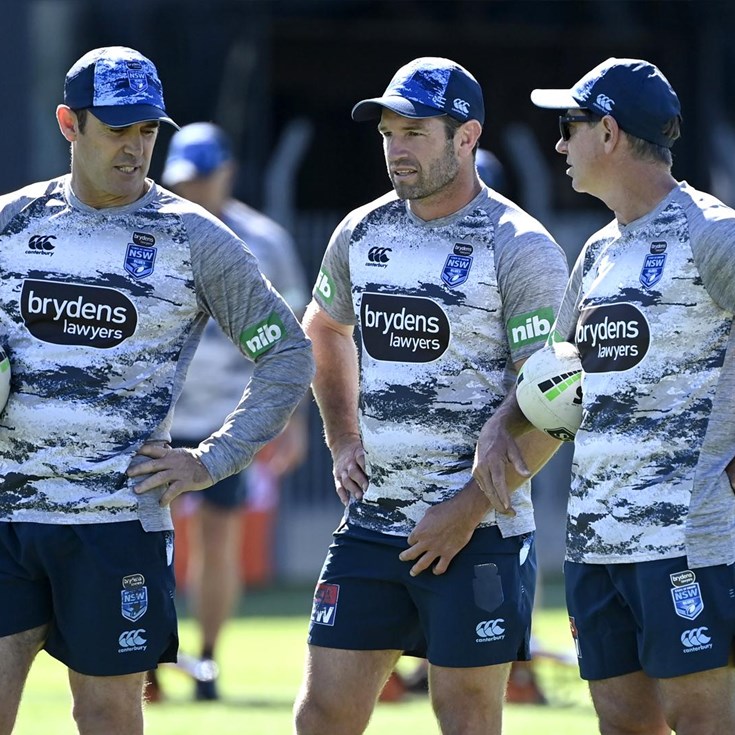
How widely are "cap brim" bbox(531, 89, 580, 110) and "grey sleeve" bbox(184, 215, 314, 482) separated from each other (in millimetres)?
995


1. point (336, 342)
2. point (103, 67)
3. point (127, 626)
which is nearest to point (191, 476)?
point (127, 626)

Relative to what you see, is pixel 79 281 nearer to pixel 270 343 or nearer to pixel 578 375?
pixel 270 343

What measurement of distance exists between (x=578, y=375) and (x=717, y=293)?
481 millimetres

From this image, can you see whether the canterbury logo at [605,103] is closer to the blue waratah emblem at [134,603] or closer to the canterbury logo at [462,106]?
the canterbury logo at [462,106]

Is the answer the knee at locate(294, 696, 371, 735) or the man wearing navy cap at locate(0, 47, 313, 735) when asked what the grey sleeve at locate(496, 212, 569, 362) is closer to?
the man wearing navy cap at locate(0, 47, 313, 735)

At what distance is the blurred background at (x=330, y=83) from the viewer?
13641 mm

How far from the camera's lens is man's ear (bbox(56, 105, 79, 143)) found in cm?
536

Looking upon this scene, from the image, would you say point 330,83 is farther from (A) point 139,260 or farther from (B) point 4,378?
(B) point 4,378

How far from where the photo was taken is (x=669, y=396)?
5012 mm

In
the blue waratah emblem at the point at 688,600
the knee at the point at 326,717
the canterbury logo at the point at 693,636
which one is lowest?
the knee at the point at 326,717

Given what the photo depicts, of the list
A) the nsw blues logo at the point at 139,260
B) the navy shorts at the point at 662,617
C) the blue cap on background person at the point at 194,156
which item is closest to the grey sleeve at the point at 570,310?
the navy shorts at the point at 662,617

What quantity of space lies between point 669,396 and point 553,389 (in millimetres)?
344

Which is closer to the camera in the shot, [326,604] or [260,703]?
[326,604]

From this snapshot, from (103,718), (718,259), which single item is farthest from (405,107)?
(103,718)
